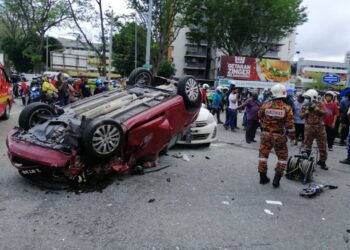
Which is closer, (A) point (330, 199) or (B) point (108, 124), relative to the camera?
(B) point (108, 124)

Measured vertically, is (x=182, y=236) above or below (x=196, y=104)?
below

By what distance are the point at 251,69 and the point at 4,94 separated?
22282 mm

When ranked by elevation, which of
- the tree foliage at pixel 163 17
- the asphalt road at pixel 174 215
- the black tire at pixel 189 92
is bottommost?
the asphalt road at pixel 174 215

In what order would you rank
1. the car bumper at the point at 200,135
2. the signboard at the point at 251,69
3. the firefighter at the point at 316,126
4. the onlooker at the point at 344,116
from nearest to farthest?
the firefighter at the point at 316,126, the car bumper at the point at 200,135, the onlooker at the point at 344,116, the signboard at the point at 251,69

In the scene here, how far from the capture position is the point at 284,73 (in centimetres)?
3184

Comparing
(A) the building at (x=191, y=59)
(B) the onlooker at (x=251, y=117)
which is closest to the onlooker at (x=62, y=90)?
(B) the onlooker at (x=251, y=117)

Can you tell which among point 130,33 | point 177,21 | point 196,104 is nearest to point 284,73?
point 177,21

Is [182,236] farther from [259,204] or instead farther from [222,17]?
[222,17]

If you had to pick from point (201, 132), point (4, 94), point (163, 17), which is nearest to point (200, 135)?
point (201, 132)

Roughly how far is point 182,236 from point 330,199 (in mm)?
2583

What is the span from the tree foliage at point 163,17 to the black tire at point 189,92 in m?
19.7

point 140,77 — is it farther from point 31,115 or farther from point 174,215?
point 174,215

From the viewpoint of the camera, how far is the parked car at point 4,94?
11047 mm

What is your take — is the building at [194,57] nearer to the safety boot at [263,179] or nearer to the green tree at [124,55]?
the green tree at [124,55]
